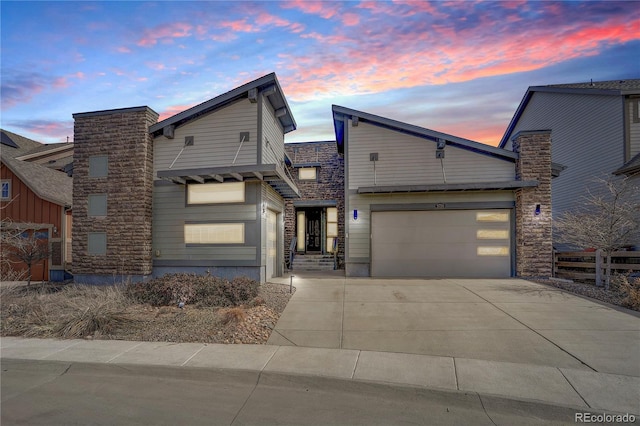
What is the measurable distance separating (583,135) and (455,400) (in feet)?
59.2

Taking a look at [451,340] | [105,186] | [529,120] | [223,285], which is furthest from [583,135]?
[105,186]

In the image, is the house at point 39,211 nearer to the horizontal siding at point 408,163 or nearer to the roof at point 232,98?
the roof at point 232,98

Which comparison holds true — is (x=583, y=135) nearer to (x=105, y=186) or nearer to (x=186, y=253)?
(x=186, y=253)

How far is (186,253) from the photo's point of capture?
12914 millimetres

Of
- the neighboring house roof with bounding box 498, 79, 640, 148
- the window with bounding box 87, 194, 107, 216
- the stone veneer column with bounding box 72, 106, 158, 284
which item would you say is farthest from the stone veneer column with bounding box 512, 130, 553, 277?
the window with bounding box 87, 194, 107, 216

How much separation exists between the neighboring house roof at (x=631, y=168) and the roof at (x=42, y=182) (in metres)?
22.4

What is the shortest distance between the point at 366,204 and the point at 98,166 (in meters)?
9.68

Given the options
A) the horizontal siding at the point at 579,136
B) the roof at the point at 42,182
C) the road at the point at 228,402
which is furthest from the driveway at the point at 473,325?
the roof at the point at 42,182

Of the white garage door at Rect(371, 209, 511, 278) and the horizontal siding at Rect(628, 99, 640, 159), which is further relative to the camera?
the horizontal siding at Rect(628, 99, 640, 159)

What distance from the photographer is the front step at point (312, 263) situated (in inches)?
732

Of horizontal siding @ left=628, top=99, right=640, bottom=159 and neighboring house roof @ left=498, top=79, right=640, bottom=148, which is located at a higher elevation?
neighboring house roof @ left=498, top=79, right=640, bottom=148

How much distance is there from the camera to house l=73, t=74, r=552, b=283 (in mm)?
12656

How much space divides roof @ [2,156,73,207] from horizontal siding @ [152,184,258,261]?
6.02 meters

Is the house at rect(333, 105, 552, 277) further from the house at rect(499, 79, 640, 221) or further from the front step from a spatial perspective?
the front step
